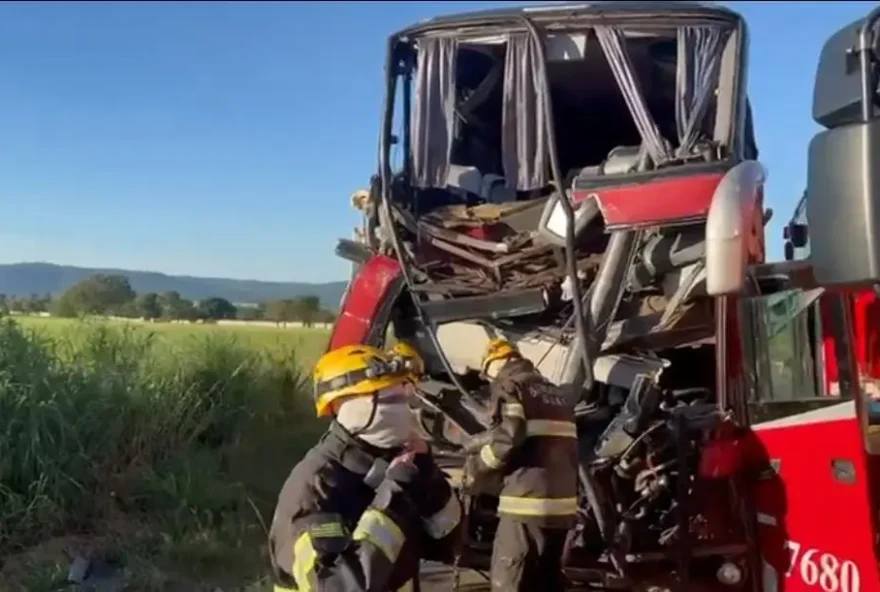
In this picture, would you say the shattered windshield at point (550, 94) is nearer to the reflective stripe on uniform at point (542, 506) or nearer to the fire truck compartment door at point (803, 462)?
the fire truck compartment door at point (803, 462)

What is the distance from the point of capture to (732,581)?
427 centimetres

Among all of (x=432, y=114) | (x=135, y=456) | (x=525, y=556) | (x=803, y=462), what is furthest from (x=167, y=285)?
(x=803, y=462)

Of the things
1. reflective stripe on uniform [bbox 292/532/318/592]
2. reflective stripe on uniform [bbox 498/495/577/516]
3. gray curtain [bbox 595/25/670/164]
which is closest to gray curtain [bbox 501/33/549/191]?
gray curtain [bbox 595/25/670/164]

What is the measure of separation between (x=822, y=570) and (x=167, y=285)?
7911mm

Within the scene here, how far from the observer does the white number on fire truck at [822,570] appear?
3.53m

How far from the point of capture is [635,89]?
6.00 meters

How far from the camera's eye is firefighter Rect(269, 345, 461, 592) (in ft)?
9.93

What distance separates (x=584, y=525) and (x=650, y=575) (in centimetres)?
37

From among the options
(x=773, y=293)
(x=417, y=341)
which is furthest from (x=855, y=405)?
(x=417, y=341)

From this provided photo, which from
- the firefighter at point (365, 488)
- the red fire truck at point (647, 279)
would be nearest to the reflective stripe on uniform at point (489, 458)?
the red fire truck at point (647, 279)

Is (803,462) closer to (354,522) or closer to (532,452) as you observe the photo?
(532,452)

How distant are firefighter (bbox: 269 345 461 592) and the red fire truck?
126cm

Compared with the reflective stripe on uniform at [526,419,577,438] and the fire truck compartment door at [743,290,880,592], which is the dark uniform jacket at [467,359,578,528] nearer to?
the reflective stripe on uniform at [526,419,577,438]

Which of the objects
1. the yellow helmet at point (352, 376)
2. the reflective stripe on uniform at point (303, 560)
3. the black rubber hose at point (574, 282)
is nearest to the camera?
the reflective stripe on uniform at point (303, 560)
